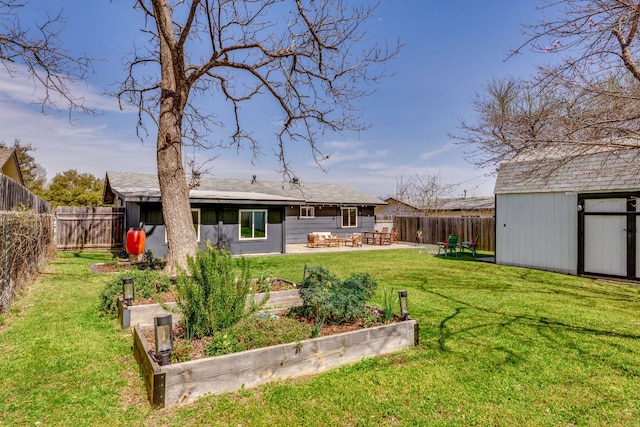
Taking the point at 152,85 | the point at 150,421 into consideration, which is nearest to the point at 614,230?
the point at 150,421

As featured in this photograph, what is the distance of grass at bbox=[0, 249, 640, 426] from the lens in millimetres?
2727

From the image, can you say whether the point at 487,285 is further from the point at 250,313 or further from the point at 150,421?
the point at 150,421

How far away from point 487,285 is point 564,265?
3517 mm

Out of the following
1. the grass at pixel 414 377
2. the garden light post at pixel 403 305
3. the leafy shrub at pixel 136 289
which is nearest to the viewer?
the grass at pixel 414 377

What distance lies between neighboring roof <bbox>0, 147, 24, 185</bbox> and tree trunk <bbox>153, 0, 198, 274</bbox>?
41.1 ft

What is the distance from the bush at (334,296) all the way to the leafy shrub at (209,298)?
776mm

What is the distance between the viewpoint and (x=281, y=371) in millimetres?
3297

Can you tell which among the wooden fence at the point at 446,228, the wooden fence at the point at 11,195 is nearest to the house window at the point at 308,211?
the wooden fence at the point at 446,228

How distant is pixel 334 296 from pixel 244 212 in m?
10.8

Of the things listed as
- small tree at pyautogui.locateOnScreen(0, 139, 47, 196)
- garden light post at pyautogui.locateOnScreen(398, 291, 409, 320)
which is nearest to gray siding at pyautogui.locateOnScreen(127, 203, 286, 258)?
garden light post at pyautogui.locateOnScreen(398, 291, 409, 320)

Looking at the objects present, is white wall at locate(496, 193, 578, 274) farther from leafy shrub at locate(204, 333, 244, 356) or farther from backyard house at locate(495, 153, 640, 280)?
leafy shrub at locate(204, 333, 244, 356)

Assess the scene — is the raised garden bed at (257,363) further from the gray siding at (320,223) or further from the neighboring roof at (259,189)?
the gray siding at (320,223)

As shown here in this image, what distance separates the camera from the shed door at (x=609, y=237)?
27.9 feet

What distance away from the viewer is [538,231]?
1047 centimetres
